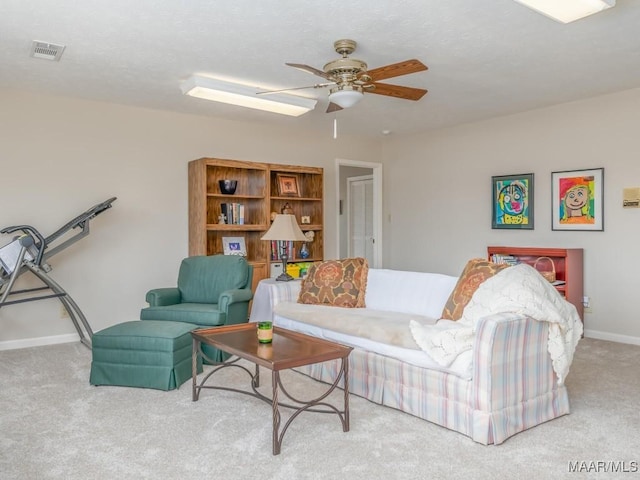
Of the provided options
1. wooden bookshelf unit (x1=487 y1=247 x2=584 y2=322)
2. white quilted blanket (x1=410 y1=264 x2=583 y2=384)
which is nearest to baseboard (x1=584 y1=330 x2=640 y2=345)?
wooden bookshelf unit (x1=487 y1=247 x2=584 y2=322)

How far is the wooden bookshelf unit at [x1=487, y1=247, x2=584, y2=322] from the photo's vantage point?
189 inches

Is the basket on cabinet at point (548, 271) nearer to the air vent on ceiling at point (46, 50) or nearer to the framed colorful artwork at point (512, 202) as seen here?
the framed colorful artwork at point (512, 202)

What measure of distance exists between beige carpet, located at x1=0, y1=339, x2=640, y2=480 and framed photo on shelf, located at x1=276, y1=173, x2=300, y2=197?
297 centimetres

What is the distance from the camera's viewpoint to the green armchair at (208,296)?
4027 millimetres

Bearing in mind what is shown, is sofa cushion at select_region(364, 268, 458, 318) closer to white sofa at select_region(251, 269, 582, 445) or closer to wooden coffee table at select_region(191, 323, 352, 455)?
white sofa at select_region(251, 269, 582, 445)

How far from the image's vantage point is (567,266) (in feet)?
15.8

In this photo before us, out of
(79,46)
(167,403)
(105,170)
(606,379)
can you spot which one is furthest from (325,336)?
(105,170)

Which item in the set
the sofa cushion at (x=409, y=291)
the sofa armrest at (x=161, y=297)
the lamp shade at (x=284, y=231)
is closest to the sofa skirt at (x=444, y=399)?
the sofa cushion at (x=409, y=291)

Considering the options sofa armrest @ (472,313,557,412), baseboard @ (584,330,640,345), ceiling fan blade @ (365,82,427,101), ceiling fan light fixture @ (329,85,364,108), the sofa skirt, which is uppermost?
ceiling fan blade @ (365,82,427,101)

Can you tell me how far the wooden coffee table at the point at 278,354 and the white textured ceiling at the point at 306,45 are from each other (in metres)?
1.87

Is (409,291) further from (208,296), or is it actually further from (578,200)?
(578,200)

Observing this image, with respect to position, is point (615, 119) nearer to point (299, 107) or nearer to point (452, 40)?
point (452, 40)

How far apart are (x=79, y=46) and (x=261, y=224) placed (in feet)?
8.80

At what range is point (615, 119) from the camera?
477 cm
